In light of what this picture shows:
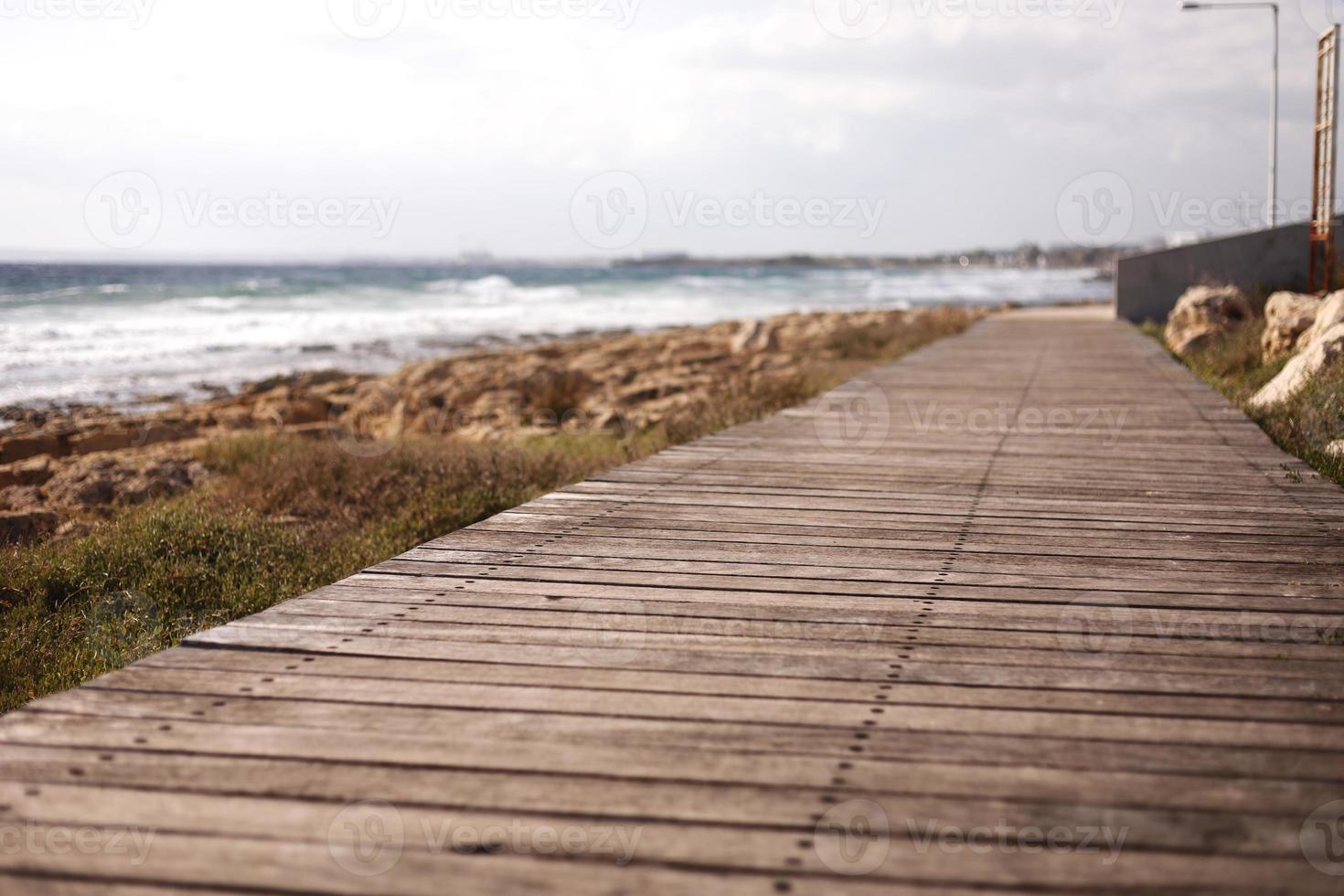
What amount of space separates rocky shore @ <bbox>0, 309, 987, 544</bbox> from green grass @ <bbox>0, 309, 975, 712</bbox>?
A: 89 cm

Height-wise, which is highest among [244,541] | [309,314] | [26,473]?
[309,314]

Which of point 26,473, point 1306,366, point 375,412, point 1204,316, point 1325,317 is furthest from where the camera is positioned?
point 375,412

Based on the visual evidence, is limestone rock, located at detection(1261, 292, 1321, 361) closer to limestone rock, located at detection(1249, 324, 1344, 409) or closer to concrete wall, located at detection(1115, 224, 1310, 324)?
limestone rock, located at detection(1249, 324, 1344, 409)

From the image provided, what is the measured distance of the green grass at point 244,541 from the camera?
5203 mm

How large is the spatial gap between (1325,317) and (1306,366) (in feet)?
7.00

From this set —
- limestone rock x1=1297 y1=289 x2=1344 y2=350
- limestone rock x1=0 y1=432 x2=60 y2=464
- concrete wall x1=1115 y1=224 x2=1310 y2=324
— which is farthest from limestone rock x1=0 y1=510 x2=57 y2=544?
concrete wall x1=1115 y1=224 x2=1310 y2=324

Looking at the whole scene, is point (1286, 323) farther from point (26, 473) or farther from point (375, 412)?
point (26, 473)

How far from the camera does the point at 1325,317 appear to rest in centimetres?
1028

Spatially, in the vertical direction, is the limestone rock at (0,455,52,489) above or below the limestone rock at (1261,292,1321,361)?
below

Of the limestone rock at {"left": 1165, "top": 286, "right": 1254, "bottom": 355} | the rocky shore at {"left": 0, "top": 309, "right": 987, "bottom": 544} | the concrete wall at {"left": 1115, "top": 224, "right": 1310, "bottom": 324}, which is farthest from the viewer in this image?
the concrete wall at {"left": 1115, "top": 224, "right": 1310, "bottom": 324}

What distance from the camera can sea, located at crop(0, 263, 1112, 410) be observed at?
23.6m

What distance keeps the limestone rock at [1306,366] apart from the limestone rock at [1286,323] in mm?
2663

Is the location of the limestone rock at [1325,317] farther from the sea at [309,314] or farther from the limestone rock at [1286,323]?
the sea at [309,314]

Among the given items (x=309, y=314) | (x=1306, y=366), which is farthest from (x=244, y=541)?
(x=309, y=314)
